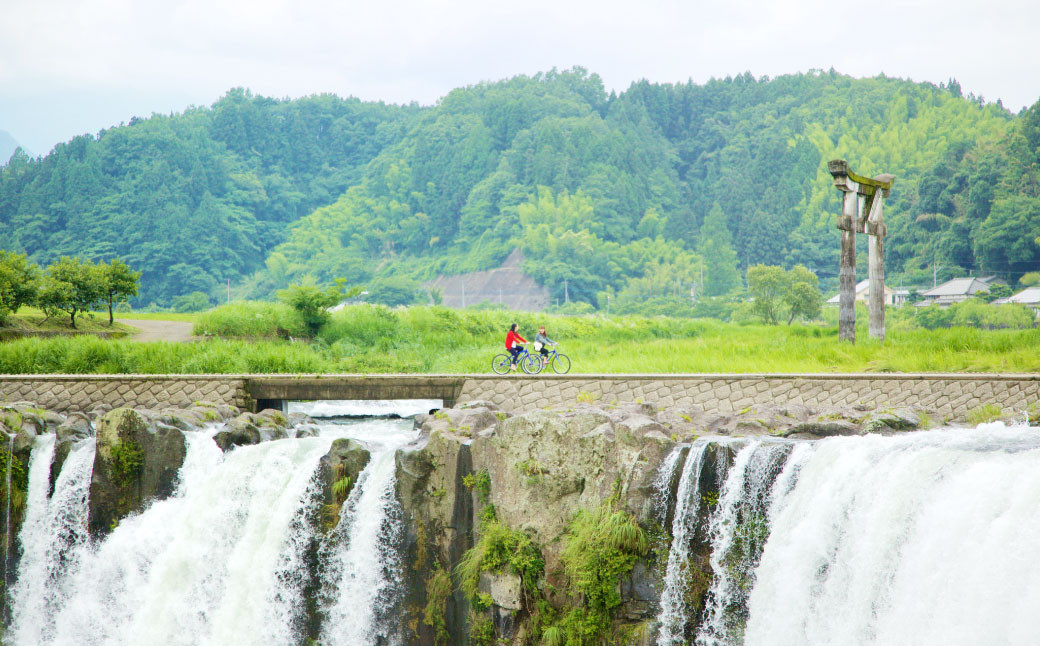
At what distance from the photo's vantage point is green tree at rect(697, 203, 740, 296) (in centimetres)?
5400

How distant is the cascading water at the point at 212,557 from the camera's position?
31.8ft

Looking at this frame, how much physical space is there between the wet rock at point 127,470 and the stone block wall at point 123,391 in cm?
415

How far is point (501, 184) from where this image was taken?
74.8 metres

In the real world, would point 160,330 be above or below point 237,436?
above

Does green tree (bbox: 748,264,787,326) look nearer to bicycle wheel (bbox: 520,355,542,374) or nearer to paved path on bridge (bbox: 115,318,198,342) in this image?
bicycle wheel (bbox: 520,355,542,374)

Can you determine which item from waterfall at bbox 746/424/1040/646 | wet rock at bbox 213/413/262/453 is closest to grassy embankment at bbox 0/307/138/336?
wet rock at bbox 213/413/262/453

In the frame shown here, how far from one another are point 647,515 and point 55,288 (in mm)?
17491

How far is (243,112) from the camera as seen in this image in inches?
3342

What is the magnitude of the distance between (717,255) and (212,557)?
50341 millimetres

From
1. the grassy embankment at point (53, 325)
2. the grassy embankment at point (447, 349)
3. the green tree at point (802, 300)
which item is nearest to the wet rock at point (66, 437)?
the grassy embankment at point (447, 349)

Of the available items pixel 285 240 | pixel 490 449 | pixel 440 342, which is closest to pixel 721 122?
pixel 285 240

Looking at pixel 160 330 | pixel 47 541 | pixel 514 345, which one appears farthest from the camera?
pixel 160 330

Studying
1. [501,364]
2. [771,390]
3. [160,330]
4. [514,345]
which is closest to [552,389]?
[514,345]

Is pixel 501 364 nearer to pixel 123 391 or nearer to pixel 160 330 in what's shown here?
pixel 123 391
